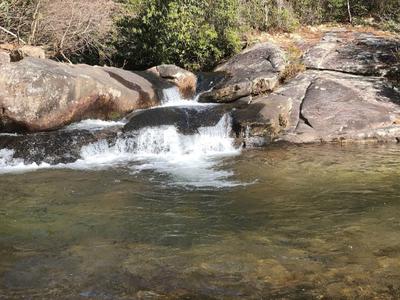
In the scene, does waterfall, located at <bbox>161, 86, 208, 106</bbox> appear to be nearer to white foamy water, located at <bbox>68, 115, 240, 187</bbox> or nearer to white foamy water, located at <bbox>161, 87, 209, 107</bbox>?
white foamy water, located at <bbox>161, 87, 209, 107</bbox>

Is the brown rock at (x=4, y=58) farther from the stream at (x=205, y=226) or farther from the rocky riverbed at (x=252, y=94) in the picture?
the stream at (x=205, y=226)

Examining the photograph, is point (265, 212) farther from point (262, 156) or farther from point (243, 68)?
point (243, 68)

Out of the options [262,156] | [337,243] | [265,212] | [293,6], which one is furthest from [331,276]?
[293,6]

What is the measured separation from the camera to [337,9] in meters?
19.6

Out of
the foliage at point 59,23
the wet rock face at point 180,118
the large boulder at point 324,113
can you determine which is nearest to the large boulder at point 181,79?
the wet rock face at point 180,118

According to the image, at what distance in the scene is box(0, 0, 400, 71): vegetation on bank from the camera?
14.9 metres

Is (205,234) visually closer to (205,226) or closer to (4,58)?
(205,226)

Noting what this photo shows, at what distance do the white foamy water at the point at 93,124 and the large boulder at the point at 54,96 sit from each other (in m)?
0.14

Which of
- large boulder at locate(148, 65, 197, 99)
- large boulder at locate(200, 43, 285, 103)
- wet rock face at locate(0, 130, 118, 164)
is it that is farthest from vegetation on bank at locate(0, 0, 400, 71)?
wet rock face at locate(0, 130, 118, 164)

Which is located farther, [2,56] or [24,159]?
[2,56]

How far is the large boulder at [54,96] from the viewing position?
439 inches

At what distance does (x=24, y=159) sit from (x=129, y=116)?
9.60ft


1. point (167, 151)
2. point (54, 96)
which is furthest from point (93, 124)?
point (167, 151)

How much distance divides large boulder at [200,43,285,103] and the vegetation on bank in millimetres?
1230
